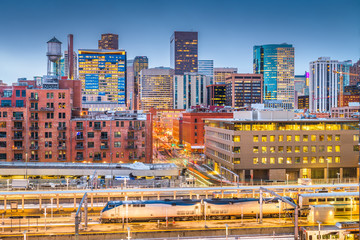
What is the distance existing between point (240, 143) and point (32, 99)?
5157 centimetres

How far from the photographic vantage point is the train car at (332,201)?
54750 mm

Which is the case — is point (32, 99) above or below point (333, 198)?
above

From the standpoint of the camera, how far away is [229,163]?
92812mm

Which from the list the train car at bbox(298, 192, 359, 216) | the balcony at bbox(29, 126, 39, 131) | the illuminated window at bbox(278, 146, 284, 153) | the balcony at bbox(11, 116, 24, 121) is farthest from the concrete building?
the balcony at bbox(11, 116, 24, 121)

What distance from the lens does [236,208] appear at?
53469 millimetres

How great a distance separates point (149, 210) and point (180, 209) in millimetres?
4264

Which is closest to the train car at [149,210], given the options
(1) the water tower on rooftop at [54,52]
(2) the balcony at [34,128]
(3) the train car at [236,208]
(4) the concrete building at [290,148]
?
(3) the train car at [236,208]

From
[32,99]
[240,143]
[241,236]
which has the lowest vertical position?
[241,236]

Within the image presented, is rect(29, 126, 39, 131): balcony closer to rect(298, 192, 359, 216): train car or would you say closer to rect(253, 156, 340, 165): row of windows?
rect(253, 156, 340, 165): row of windows

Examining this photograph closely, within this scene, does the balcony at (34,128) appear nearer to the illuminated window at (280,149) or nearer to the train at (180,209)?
the train at (180,209)

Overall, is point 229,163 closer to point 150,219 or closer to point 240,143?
point 240,143

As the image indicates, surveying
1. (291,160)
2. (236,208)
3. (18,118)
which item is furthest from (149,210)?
(18,118)

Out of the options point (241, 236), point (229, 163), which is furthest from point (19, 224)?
point (229, 163)

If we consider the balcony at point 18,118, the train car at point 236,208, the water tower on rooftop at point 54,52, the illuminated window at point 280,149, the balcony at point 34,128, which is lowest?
the train car at point 236,208
